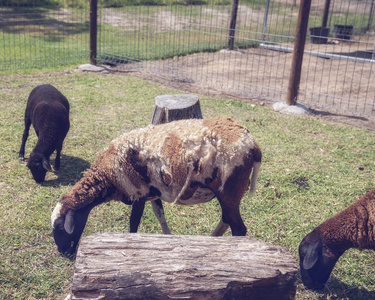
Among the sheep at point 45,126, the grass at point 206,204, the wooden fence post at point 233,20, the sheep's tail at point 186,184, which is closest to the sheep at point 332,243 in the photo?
the grass at point 206,204

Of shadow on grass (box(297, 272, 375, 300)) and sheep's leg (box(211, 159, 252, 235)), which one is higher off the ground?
sheep's leg (box(211, 159, 252, 235))

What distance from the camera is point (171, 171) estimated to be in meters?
3.59

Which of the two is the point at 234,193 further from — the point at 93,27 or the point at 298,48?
the point at 93,27

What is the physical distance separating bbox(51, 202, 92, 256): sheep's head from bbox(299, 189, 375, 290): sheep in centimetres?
211

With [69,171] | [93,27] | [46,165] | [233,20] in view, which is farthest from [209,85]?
[46,165]

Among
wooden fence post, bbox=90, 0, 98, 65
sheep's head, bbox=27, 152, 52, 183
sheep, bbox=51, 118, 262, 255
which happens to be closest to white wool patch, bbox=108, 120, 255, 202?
sheep, bbox=51, 118, 262, 255

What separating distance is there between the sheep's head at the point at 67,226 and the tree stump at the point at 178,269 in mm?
915

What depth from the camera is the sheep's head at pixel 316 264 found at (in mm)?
3674

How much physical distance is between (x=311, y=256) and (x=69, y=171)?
3.63m

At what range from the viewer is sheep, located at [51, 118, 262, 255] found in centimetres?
353

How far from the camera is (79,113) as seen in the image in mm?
7973

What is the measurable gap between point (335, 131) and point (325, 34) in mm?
9468

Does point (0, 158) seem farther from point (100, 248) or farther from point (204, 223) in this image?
point (100, 248)

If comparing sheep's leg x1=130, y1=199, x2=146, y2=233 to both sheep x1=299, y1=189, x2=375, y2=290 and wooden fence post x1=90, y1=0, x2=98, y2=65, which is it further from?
wooden fence post x1=90, y1=0, x2=98, y2=65
